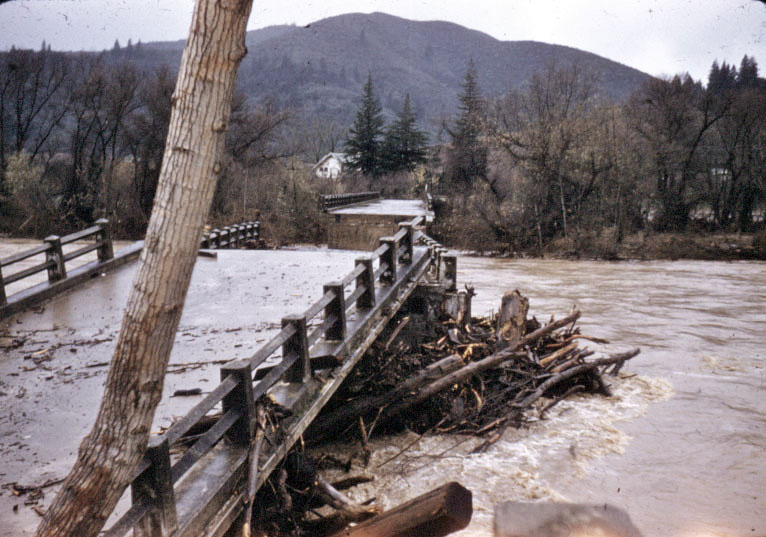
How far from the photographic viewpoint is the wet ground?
5633 mm

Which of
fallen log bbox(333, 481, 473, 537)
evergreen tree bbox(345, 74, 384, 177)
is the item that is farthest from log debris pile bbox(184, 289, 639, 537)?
evergreen tree bbox(345, 74, 384, 177)

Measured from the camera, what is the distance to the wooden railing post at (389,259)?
9836 millimetres

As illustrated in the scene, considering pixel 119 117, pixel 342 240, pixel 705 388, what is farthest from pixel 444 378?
pixel 119 117

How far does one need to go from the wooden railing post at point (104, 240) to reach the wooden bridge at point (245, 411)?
731cm

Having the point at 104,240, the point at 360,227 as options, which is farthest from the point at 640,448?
the point at 360,227

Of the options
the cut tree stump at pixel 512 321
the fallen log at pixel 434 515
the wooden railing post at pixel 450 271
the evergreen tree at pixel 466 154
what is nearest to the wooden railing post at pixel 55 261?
the wooden railing post at pixel 450 271

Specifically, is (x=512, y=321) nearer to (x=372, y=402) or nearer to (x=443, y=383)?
(x=443, y=383)

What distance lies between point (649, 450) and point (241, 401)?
7035mm

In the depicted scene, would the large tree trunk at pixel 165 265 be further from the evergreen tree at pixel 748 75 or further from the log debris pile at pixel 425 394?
the evergreen tree at pixel 748 75

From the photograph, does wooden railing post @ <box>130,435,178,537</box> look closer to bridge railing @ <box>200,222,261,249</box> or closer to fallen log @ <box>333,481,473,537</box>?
fallen log @ <box>333,481,473,537</box>

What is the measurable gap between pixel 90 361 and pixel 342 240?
21.6m

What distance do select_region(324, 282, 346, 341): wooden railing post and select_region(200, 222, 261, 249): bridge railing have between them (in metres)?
12.0

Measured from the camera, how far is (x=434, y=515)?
10.2 feet

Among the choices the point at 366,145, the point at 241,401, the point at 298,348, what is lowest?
the point at 241,401
